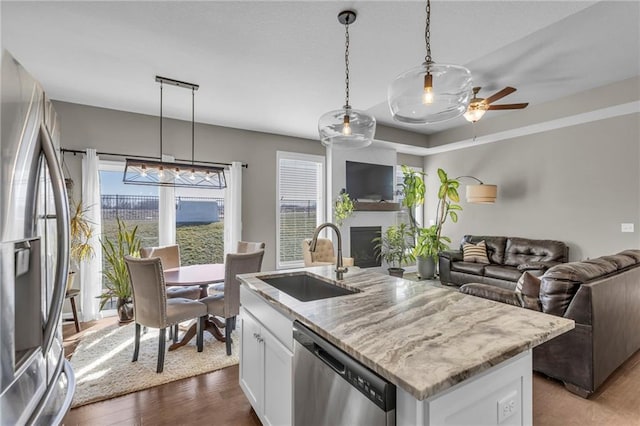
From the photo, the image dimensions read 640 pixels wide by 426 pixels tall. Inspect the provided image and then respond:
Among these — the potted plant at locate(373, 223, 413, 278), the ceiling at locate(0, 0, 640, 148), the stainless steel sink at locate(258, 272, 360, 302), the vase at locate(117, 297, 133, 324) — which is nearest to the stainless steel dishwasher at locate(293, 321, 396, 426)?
the stainless steel sink at locate(258, 272, 360, 302)

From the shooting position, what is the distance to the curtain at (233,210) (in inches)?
189

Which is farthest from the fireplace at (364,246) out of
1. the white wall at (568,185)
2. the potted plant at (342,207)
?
the white wall at (568,185)

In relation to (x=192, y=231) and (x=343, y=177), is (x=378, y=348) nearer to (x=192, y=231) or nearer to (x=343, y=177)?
(x=192, y=231)

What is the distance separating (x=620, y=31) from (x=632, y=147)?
7.32 ft

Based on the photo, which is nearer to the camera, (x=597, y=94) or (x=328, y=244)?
(x=597, y=94)

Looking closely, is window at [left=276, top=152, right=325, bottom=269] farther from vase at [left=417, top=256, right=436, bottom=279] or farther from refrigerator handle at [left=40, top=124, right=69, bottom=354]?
refrigerator handle at [left=40, top=124, right=69, bottom=354]

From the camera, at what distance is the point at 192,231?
4.70m

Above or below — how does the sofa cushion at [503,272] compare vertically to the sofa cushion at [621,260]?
below

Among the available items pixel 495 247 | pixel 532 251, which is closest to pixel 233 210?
pixel 495 247

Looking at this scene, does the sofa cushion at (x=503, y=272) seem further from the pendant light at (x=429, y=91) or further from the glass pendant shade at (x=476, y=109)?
the pendant light at (x=429, y=91)

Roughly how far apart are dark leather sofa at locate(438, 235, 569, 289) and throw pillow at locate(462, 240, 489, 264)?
0.30ft

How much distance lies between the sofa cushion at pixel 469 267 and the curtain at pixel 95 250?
17.6ft

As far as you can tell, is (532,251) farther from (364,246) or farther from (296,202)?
(296,202)

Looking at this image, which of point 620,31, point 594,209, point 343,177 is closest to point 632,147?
point 594,209
